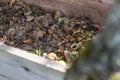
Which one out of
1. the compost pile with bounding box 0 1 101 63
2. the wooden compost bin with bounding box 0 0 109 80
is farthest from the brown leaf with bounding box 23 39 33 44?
the wooden compost bin with bounding box 0 0 109 80

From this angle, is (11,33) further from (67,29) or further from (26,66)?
(26,66)

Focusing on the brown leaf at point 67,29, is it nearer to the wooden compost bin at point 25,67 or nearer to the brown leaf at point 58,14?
the brown leaf at point 58,14

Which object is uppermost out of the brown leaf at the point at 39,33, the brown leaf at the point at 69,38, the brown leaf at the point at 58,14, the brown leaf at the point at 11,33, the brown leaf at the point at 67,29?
the brown leaf at the point at 58,14

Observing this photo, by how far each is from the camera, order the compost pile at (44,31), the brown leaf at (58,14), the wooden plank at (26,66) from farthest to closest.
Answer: the brown leaf at (58,14)
the compost pile at (44,31)
the wooden plank at (26,66)

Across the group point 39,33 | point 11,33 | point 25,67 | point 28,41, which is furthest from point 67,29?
point 25,67

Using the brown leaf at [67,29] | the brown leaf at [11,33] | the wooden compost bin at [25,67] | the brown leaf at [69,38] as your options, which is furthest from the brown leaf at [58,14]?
the wooden compost bin at [25,67]

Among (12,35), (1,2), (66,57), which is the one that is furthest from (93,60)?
(1,2)
